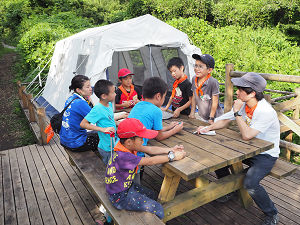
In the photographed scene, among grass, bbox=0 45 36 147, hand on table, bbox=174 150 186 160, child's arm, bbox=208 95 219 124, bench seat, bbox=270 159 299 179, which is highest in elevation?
child's arm, bbox=208 95 219 124

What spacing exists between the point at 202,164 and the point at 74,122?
197cm

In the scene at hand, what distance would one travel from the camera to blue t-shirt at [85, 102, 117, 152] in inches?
117

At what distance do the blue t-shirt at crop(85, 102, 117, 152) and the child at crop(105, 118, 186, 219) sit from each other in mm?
853

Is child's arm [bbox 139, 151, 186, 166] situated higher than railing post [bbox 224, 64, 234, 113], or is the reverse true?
railing post [bbox 224, 64, 234, 113]

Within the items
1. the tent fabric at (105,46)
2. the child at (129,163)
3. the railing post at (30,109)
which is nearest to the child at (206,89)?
the child at (129,163)

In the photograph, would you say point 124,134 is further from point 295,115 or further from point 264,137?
point 295,115

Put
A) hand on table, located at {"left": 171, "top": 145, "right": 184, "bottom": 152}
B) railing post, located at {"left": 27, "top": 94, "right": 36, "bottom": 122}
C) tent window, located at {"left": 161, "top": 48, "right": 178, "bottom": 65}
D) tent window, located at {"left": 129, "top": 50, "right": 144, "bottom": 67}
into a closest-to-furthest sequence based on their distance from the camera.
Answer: hand on table, located at {"left": 171, "top": 145, "right": 184, "bottom": 152} < railing post, located at {"left": 27, "top": 94, "right": 36, "bottom": 122} < tent window, located at {"left": 161, "top": 48, "right": 178, "bottom": 65} < tent window, located at {"left": 129, "top": 50, "right": 144, "bottom": 67}

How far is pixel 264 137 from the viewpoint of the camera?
107 inches

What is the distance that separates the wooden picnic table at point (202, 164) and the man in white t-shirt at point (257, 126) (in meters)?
0.15

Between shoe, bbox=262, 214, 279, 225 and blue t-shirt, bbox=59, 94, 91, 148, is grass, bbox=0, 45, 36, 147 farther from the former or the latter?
shoe, bbox=262, 214, 279, 225

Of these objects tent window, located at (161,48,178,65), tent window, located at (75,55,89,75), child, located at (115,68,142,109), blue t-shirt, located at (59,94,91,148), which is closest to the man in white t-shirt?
blue t-shirt, located at (59,94,91,148)

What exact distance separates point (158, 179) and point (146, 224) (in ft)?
6.26

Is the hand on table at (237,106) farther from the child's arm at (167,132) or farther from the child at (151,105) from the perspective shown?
the child at (151,105)

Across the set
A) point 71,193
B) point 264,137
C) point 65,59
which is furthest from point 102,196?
point 65,59
